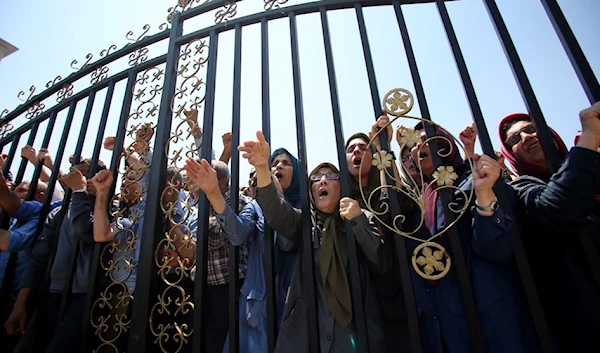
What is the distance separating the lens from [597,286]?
112cm

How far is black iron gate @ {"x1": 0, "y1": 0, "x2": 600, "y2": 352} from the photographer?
1272 mm

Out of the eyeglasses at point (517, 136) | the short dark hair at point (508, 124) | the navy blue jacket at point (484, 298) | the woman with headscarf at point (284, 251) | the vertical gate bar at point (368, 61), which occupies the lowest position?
the navy blue jacket at point (484, 298)

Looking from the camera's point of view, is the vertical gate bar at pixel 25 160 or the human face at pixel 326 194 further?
the vertical gate bar at pixel 25 160

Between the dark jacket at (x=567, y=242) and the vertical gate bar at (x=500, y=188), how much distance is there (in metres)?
0.13

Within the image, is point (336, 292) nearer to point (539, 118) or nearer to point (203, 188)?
point (203, 188)

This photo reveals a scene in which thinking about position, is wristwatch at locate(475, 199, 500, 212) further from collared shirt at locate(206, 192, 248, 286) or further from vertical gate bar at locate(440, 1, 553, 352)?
collared shirt at locate(206, 192, 248, 286)

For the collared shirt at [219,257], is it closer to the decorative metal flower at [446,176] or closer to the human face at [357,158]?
the human face at [357,158]

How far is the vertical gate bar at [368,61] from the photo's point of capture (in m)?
1.50

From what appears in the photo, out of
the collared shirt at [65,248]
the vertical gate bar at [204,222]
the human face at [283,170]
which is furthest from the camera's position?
the human face at [283,170]

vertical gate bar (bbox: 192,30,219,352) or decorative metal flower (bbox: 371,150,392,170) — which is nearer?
decorative metal flower (bbox: 371,150,392,170)

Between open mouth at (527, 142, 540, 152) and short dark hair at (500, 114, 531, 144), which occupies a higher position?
short dark hair at (500, 114, 531, 144)

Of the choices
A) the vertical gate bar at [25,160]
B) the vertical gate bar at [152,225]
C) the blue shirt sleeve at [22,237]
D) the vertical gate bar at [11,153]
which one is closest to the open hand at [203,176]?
the vertical gate bar at [152,225]

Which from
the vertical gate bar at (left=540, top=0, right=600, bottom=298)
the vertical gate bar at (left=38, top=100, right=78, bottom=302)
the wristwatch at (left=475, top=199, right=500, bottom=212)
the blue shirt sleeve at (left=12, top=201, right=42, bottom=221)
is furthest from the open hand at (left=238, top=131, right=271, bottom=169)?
the blue shirt sleeve at (left=12, top=201, right=42, bottom=221)

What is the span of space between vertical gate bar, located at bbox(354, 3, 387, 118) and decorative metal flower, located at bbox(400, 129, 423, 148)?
0.10m
